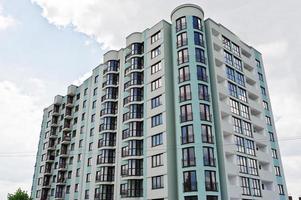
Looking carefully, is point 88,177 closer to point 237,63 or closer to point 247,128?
point 247,128

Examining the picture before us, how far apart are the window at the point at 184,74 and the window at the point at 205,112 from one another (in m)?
4.49

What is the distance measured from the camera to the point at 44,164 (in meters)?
66.5

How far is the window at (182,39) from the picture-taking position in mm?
42612

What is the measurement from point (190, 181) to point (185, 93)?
1188 cm

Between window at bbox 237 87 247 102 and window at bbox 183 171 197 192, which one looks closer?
window at bbox 183 171 197 192

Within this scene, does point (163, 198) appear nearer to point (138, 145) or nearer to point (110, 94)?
point (138, 145)

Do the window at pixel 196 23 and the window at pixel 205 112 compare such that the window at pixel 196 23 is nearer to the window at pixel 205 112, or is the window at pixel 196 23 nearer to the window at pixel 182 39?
the window at pixel 182 39

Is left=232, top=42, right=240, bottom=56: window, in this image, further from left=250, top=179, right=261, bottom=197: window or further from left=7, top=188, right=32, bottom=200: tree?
left=7, top=188, right=32, bottom=200: tree

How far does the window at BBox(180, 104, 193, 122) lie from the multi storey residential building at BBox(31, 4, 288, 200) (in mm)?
154

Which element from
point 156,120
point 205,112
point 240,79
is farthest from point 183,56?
point 240,79

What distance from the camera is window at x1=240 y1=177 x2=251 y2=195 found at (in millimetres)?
38191

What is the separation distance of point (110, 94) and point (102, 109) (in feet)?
12.1

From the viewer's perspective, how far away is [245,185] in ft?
127

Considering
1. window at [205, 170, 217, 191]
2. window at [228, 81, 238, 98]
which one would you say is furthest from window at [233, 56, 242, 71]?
window at [205, 170, 217, 191]
